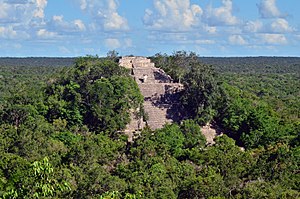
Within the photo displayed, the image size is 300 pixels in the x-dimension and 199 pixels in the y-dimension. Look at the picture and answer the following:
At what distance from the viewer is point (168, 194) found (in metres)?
27.2

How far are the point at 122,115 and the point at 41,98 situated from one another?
305 inches

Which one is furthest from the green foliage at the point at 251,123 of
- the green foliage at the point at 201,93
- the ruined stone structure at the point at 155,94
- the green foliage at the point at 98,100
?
the green foliage at the point at 98,100

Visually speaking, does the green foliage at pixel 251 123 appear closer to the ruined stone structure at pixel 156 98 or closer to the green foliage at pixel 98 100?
the ruined stone structure at pixel 156 98

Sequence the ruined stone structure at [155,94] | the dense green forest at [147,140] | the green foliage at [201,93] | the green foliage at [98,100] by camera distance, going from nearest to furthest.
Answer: the dense green forest at [147,140]
the green foliage at [98,100]
the green foliage at [201,93]
the ruined stone structure at [155,94]

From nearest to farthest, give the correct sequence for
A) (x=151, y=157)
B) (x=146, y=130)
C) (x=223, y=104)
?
(x=151, y=157)
(x=146, y=130)
(x=223, y=104)

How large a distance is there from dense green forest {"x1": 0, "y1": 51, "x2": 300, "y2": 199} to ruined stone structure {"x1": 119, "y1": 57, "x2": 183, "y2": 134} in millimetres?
1152

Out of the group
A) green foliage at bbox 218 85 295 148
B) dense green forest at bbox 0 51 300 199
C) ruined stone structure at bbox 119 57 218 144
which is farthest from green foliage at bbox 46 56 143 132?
green foliage at bbox 218 85 295 148

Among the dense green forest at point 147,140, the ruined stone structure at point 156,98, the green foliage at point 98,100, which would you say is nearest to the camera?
the dense green forest at point 147,140

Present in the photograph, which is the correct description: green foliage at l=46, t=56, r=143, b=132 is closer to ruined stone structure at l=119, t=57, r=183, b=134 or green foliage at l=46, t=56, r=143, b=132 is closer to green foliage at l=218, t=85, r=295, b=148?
ruined stone structure at l=119, t=57, r=183, b=134

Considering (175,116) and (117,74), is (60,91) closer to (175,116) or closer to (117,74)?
(117,74)

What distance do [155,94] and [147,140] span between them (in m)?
10.3

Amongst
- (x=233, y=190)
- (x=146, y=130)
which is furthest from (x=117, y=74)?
(x=233, y=190)

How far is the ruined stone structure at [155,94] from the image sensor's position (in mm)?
44469

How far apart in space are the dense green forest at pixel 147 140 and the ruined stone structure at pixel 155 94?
45.4 inches
